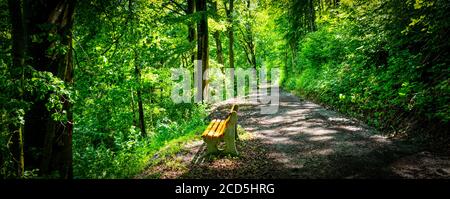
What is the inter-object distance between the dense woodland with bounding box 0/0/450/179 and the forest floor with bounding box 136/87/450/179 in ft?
2.35

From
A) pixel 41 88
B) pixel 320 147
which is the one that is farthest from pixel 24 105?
pixel 320 147

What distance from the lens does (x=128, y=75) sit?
1276 cm

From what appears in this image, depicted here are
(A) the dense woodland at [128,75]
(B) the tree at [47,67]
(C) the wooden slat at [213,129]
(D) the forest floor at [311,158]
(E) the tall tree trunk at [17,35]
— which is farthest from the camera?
(C) the wooden slat at [213,129]

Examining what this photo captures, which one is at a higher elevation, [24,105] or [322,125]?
[24,105]

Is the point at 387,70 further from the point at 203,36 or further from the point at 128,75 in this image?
the point at 128,75

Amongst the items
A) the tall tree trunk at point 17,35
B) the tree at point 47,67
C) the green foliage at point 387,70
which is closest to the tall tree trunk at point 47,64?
the tree at point 47,67

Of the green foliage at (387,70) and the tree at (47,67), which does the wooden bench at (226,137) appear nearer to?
the tree at (47,67)

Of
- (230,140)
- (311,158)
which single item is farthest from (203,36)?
(311,158)

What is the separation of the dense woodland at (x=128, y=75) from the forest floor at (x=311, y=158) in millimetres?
717

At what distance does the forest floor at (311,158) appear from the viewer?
20.6 ft
